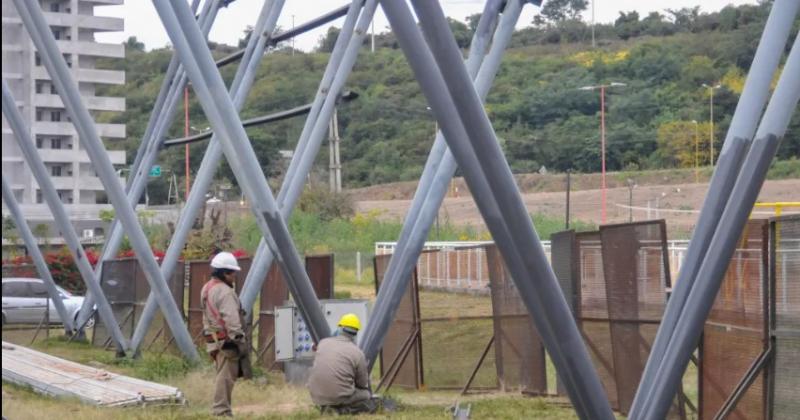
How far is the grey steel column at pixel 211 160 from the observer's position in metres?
21.8

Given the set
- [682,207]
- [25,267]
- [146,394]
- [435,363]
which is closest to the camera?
[146,394]

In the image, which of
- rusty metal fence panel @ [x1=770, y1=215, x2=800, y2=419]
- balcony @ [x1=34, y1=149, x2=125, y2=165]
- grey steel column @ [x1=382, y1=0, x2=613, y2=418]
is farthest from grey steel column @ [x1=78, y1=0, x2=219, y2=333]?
balcony @ [x1=34, y1=149, x2=125, y2=165]

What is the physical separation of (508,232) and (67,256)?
38.2m

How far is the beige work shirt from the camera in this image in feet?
46.8

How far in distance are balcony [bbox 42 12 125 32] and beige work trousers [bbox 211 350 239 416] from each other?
38305 millimetres

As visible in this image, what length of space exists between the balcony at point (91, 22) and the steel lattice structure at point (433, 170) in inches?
1019

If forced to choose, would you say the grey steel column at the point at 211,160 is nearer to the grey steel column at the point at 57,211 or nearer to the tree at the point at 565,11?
the grey steel column at the point at 57,211

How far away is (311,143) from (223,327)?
5608 millimetres

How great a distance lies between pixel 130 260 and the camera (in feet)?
89.2

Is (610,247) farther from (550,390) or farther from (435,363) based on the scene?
(435,363)

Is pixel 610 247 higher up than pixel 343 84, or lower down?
lower down

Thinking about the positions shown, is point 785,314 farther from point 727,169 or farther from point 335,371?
point 335,371

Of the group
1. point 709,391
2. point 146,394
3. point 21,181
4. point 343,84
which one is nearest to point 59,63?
point 343,84

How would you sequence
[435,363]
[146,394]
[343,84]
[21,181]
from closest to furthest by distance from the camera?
[146,394]
[435,363]
[343,84]
[21,181]
